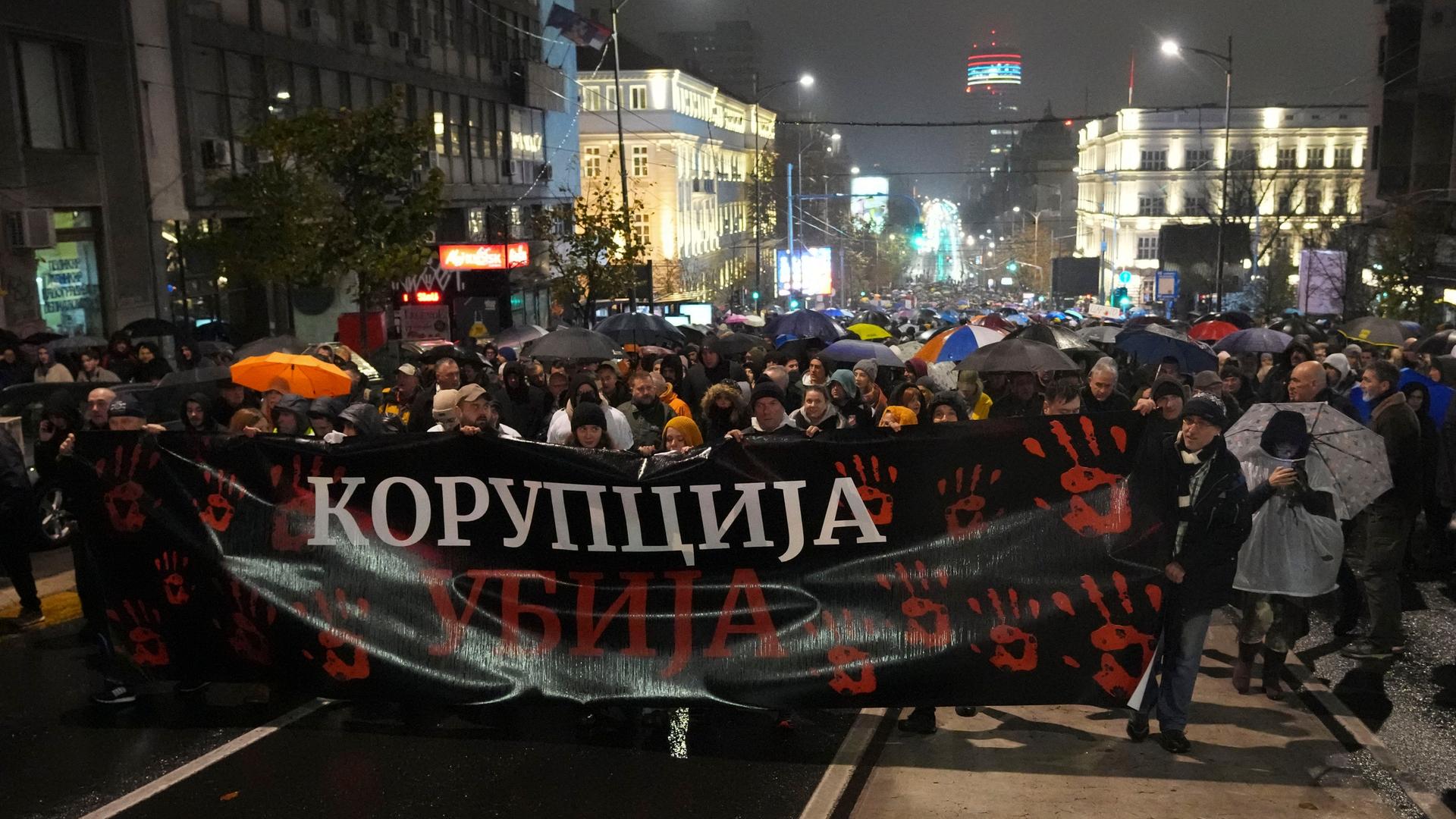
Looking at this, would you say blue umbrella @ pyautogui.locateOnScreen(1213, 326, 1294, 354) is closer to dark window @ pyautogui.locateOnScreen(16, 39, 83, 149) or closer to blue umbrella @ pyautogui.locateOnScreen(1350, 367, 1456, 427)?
blue umbrella @ pyautogui.locateOnScreen(1350, 367, 1456, 427)

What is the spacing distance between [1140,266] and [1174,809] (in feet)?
333

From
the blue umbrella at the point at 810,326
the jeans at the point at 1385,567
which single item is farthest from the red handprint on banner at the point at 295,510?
the blue umbrella at the point at 810,326

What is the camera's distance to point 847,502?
6.82m

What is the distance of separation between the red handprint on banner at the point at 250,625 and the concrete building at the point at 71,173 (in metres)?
16.4

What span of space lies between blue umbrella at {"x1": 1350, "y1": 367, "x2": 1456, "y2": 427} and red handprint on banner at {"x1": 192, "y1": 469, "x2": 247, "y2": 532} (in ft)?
29.1

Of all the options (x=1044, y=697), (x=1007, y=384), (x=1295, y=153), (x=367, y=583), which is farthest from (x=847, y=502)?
(x=1295, y=153)

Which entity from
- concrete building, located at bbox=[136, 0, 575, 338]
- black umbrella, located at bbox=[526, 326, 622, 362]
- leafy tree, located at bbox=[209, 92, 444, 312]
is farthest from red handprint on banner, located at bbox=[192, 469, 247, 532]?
concrete building, located at bbox=[136, 0, 575, 338]

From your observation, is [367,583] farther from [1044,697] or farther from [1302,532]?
[1302,532]

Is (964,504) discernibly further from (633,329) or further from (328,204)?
(328,204)

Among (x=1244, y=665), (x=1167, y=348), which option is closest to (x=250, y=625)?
(x=1244, y=665)

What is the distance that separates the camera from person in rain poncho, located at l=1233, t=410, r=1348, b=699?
24.3ft

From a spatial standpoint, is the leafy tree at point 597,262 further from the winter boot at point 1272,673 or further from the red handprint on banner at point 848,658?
the red handprint on banner at point 848,658

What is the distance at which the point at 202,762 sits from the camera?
22.5 ft

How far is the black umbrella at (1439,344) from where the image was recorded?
15219mm
